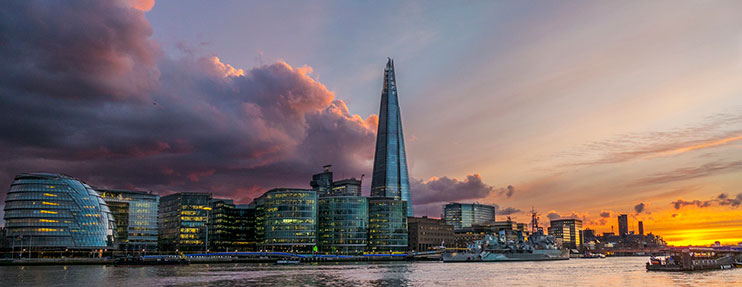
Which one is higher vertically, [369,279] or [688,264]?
[369,279]

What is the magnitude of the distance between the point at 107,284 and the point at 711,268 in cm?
14482

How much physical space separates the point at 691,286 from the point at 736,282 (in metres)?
12.4

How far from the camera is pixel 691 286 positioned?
9331 centimetres

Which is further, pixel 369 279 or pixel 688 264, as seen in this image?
pixel 688 264

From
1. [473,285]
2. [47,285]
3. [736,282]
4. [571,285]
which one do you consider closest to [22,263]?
[47,285]

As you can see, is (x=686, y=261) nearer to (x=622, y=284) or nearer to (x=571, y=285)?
(x=622, y=284)

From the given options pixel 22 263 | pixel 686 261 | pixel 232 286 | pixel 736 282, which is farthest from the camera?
pixel 22 263

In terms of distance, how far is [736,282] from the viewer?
9888 centimetres

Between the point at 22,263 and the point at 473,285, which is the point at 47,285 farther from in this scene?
the point at 22,263

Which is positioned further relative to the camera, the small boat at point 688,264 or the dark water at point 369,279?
the small boat at point 688,264

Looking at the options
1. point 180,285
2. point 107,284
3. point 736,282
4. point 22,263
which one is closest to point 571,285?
point 736,282

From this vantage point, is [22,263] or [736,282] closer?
[736,282]

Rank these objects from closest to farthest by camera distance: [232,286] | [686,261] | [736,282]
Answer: [232,286]
[736,282]
[686,261]

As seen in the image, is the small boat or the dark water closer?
the dark water
